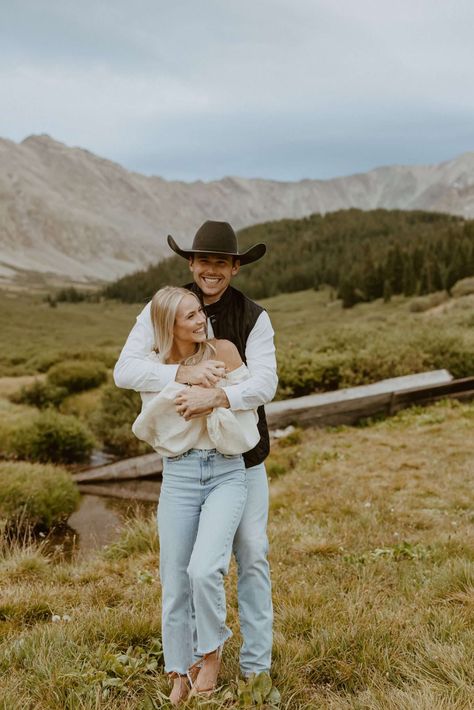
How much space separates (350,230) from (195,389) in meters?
174

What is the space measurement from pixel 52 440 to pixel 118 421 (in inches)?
83.0

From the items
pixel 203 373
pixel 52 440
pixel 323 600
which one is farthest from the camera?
pixel 52 440

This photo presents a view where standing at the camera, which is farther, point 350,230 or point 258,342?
point 350,230

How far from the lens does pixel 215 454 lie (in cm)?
337

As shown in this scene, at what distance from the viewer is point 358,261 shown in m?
109

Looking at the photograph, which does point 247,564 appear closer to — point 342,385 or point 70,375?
point 342,385

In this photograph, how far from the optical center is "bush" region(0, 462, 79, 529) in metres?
9.10

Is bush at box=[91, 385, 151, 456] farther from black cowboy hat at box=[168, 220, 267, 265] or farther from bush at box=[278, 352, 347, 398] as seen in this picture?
black cowboy hat at box=[168, 220, 267, 265]

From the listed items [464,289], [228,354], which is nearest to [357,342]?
[228,354]

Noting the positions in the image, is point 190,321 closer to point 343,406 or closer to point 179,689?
point 179,689

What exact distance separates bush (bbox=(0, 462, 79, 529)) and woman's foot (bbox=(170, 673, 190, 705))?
6.05 metres

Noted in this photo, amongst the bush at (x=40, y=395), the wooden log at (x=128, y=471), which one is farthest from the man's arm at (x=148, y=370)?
the bush at (x=40, y=395)

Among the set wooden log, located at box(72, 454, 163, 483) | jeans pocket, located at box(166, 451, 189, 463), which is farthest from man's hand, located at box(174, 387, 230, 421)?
wooden log, located at box(72, 454, 163, 483)

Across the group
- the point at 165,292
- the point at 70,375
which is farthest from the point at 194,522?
the point at 70,375
